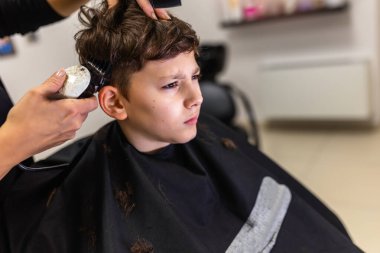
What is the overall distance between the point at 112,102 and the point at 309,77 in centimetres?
245

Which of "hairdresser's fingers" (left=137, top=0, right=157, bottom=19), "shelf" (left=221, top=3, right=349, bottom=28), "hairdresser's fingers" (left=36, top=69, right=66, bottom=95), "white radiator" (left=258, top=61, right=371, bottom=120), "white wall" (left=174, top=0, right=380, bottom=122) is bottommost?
"white radiator" (left=258, top=61, right=371, bottom=120)

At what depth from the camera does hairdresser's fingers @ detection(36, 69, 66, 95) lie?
0.80 metres

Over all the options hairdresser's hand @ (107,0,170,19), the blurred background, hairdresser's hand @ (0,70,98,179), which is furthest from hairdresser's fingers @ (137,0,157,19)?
the blurred background

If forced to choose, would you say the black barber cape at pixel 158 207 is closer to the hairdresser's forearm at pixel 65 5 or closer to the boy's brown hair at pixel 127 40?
the boy's brown hair at pixel 127 40

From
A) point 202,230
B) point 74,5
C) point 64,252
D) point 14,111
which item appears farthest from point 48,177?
point 74,5

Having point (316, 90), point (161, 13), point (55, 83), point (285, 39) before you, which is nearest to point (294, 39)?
point (285, 39)

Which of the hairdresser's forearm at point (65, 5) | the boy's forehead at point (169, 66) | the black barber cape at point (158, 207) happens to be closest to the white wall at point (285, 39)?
the hairdresser's forearm at point (65, 5)

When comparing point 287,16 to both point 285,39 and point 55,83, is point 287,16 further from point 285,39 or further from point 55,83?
point 55,83

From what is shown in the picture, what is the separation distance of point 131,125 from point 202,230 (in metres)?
0.36

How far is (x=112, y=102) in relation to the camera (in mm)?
1034

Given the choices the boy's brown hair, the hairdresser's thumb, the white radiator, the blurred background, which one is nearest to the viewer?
the hairdresser's thumb

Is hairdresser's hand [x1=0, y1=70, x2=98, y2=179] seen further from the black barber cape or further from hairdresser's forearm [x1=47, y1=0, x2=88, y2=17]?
hairdresser's forearm [x1=47, y1=0, x2=88, y2=17]

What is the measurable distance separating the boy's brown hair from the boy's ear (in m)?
0.02

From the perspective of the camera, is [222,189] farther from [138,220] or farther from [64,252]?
[64,252]
